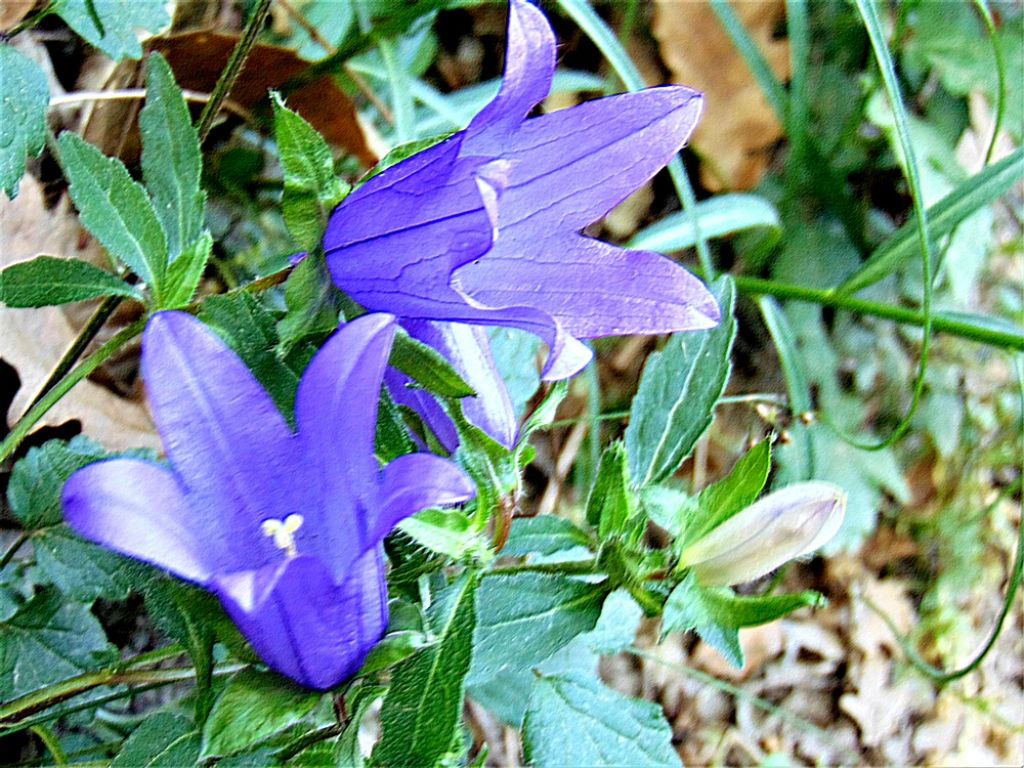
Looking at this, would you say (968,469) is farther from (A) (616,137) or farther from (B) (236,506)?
(B) (236,506)

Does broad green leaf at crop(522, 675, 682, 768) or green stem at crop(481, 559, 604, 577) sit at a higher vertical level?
green stem at crop(481, 559, 604, 577)

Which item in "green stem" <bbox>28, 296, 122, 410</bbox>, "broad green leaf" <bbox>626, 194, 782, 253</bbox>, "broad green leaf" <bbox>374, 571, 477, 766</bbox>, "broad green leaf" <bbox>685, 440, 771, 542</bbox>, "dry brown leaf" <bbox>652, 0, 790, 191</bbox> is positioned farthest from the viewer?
"dry brown leaf" <bbox>652, 0, 790, 191</bbox>

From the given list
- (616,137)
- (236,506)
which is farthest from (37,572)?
(616,137)

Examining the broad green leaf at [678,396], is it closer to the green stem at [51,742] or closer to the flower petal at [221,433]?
the flower petal at [221,433]

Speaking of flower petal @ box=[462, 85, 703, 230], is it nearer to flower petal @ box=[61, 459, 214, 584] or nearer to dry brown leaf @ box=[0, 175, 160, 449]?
flower petal @ box=[61, 459, 214, 584]

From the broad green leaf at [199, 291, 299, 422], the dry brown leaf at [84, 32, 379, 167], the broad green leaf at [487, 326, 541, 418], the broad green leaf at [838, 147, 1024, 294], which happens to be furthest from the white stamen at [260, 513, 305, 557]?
the broad green leaf at [838, 147, 1024, 294]

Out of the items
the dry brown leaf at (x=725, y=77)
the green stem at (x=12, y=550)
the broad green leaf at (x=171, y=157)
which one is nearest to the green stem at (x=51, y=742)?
the green stem at (x=12, y=550)
